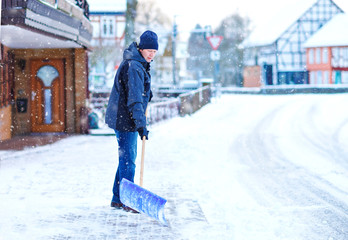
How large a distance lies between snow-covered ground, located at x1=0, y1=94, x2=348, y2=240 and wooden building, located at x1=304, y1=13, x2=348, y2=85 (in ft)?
122

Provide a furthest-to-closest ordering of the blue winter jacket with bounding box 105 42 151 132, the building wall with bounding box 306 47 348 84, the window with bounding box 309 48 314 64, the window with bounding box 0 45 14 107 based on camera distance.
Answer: the window with bounding box 309 48 314 64, the building wall with bounding box 306 47 348 84, the window with bounding box 0 45 14 107, the blue winter jacket with bounding box 105 42 151 132

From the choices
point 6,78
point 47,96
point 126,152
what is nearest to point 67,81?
point 47,96

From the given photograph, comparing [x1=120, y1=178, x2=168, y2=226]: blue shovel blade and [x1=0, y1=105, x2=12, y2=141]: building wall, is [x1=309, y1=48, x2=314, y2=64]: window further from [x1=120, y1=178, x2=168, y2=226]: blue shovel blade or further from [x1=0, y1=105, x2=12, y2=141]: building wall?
[x1=120, y1=178, x2=168, y2=226]: blue shovel blade

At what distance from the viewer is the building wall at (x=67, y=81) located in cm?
1489

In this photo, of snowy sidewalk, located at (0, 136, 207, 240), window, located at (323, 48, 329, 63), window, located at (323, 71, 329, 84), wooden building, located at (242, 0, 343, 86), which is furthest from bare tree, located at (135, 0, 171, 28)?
snowy sidewalk, located at (0, 136, 207, 240)

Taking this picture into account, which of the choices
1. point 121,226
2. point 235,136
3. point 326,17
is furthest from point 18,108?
point 326,17

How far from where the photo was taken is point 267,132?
1491 centimetres

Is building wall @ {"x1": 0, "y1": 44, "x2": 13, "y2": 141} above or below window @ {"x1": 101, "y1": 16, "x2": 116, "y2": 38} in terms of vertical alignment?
below

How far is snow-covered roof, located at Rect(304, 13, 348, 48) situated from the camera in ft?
161

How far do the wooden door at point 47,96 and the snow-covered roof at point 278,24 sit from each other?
39.1 meters

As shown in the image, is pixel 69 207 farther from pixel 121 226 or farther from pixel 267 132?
pixel 267 132

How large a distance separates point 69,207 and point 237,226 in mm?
1874

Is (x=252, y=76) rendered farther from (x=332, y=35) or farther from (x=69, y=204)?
(x=69, y=204)

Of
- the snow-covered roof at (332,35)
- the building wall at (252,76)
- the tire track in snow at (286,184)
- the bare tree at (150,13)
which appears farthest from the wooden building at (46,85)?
the building wall at (252,76)
